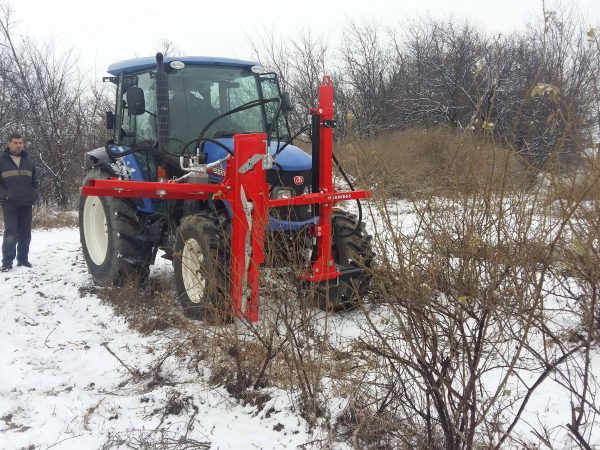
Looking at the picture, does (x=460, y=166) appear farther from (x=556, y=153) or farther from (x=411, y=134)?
(x=411, y=134)

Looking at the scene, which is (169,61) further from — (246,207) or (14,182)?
(14,182)

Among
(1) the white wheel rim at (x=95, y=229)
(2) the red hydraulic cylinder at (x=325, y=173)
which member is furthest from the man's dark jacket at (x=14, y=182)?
(2) the red hydraulic cylinder at (x=325, y=173)

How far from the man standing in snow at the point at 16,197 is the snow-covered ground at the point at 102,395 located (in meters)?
1.73

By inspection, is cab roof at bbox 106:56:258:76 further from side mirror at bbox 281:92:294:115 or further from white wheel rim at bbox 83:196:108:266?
white wheel rim at bbox 83:196:108:266

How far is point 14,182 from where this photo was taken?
6797mm

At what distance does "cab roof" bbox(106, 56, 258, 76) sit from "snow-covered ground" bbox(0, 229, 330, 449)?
7.93 feet

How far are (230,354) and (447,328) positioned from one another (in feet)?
5.23

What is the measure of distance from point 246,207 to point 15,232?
14.1 ft

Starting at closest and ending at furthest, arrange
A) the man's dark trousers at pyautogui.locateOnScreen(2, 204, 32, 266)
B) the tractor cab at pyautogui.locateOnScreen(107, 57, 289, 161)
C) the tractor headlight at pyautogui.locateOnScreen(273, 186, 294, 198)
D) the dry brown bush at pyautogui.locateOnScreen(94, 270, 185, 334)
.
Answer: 1. the dry brown bush at pyautogui.locateOnScreen(94, 270, 185, 334)
2. the tractor headlight at pyautogui.locateOnScreen(273, 186, 294, 198)
3. the tractor cab at pyautogui.locateOnScreen(107, 57, 289, 161)
4. the man's dark trousers at pyautogui.locateOnScreen(2, 204, 32, 266)

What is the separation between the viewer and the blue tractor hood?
4766 mm

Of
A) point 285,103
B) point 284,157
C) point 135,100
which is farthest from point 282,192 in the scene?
point 135,100

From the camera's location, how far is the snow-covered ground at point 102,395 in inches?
114

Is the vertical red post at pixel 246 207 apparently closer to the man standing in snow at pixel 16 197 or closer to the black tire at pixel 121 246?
the black tire at pixel 121 246

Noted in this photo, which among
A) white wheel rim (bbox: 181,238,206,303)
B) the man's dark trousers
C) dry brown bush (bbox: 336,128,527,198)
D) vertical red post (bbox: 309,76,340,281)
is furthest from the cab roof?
dry brown bush (bbox: 336,128,527,198)
